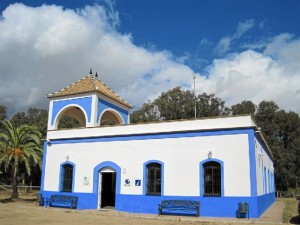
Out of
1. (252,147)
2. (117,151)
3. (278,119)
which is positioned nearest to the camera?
(252,147)

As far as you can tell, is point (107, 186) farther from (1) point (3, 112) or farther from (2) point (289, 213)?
(1) point (3, 112)

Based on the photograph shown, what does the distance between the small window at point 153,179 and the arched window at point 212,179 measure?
8.22 ft

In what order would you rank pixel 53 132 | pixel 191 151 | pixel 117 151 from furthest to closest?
pixel 53 132
pixel 117 151
pixel 191 151

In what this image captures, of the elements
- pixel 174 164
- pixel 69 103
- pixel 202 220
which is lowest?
pixel 202 220

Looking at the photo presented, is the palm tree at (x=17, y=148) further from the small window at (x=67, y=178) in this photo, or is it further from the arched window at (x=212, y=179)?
the arched window at (x=212, y=179)

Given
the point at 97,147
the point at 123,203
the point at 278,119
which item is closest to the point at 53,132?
the point at 97,147

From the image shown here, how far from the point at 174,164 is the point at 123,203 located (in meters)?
3.59

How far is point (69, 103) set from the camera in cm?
2280

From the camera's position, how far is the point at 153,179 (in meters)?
18.0

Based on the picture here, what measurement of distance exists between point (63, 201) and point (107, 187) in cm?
266

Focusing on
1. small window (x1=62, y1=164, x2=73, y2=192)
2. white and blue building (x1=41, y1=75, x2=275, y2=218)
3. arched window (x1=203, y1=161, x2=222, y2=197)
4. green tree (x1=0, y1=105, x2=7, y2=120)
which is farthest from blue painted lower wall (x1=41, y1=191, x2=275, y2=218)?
green tree (x1=0, y1=105, x2=7, y2=120)

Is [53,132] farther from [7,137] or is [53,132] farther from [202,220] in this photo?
[202,220]

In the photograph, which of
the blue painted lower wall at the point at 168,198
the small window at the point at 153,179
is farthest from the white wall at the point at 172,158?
the small window at the point at 153,179

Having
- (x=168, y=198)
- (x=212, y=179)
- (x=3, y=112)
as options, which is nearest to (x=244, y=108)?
(x=212, y=179)
